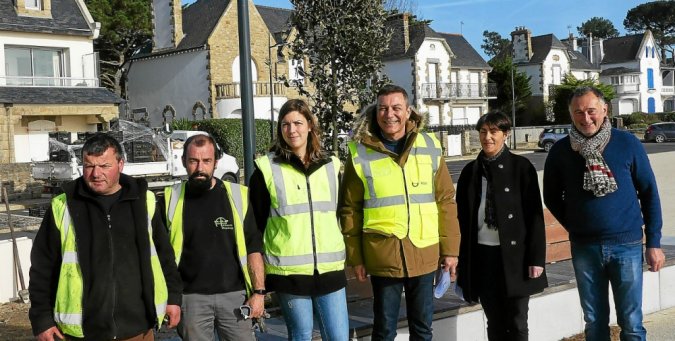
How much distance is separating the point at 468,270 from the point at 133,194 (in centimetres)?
235

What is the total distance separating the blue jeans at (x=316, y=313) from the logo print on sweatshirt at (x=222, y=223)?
19.9 inches

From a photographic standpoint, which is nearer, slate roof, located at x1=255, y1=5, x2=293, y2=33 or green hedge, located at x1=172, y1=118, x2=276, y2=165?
green hedge, located at x1=172, y1=118, x2=276, y2=165

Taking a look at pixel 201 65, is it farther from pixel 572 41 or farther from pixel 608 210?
pixel 572 41

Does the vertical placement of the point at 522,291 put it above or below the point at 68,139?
below

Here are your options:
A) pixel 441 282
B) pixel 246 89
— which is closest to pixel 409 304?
pixel 441 282

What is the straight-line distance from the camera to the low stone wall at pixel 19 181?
24234mm

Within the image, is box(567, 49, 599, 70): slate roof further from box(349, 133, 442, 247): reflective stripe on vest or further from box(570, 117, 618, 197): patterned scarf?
box(349, 133, 442, 247): reflective stripe on vest

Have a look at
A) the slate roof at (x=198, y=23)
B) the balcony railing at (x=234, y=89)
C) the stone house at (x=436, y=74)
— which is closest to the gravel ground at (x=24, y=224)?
the balcony railing at (x=234, y=89)

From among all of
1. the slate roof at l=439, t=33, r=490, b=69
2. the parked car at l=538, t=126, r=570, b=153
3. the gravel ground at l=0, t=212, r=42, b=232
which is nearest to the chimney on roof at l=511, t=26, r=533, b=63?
the slate roof at l=439, t=33, r=490, b=69

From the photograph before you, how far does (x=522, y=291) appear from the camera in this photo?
465 centimetres

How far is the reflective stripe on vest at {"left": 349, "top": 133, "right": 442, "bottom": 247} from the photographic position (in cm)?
426

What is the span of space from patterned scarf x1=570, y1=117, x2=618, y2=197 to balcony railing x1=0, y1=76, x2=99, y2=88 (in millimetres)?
27944

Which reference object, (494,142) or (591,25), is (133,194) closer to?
(494,142)

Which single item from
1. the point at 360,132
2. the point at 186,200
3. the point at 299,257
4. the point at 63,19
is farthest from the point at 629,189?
the point at 63,19
